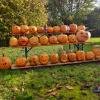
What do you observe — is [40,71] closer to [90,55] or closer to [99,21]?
[90,55]

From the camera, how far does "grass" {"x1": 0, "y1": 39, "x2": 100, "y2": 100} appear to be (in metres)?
8.32

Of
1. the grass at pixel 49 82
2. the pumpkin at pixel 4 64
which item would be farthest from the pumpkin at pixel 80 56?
the pumpkin at pixel 4 64

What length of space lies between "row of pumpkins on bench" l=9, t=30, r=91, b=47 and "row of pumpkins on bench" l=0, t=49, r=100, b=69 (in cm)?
62

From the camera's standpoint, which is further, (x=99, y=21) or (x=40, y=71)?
(x=99, y=21)

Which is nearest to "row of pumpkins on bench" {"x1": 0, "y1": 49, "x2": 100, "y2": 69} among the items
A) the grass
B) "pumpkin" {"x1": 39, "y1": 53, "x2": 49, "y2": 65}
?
"pumpkin" {"x1": 39, "y1": 53, "x2": 49, "y2": 65}

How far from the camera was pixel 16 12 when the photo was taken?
2123 centimetres

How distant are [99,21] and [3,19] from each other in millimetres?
24764

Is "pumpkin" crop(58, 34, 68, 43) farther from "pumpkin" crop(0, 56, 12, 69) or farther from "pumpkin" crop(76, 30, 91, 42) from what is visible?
"pumpkin" crop(0, 56, 12, 69)

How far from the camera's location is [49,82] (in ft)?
30.4

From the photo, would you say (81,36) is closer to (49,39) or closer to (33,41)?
(49,39)

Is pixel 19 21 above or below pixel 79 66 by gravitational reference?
above

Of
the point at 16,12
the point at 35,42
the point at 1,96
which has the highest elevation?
the point at 16,12

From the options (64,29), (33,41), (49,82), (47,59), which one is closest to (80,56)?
(47,59)

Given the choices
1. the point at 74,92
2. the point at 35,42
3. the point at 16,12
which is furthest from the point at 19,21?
the point at 74,92
